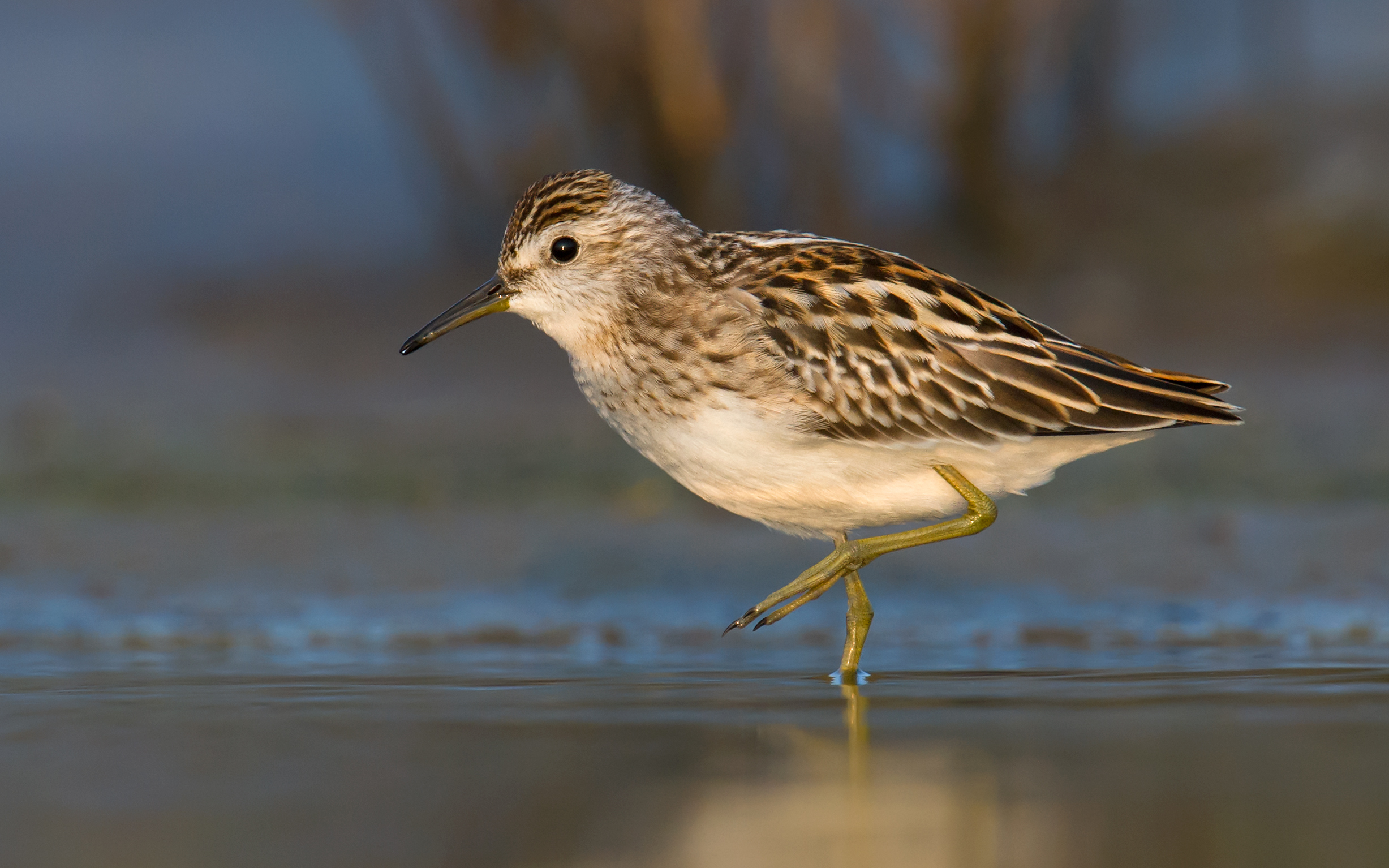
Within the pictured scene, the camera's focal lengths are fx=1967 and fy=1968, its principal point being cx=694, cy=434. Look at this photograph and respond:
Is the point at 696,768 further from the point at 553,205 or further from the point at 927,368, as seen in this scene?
the point at 553,205

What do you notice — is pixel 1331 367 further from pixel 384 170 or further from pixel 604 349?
pixel 384 170

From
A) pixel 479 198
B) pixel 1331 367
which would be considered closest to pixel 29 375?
pixel 479 198

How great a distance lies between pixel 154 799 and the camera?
570 centimetres

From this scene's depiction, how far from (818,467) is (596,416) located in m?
5.86

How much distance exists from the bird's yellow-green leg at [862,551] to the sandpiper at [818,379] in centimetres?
1

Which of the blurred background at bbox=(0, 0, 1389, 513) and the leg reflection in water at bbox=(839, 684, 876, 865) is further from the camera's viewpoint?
the blurred background at bbox=(0, 0, 1389, 513)

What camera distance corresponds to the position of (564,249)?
8273mm

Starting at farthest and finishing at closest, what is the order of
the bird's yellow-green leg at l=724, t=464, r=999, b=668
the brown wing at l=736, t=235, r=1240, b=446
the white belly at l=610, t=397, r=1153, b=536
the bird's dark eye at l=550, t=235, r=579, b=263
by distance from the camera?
the bird's dark eye at l=550, t=235, r=579, b=263 → the bird's yellow-green leg at l=724, t=464, r=999, b=668 → the brown wing at l=736, t=235, r=1240, b=446 → the white belly at l=610, t=397, r=1153, b=536

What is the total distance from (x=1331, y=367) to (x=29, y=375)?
379 inches

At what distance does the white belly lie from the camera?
24.9 ft

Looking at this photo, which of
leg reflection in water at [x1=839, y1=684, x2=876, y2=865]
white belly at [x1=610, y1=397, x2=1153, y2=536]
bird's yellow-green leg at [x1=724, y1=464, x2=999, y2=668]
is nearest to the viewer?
leg reflection in water at [x1=839, y1=684, x2=876, y2=865]

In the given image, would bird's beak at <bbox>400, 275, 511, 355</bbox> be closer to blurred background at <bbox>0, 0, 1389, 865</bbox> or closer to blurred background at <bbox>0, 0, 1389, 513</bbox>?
blurred background at <bbox>0, 0, 1389, 865</bbox>

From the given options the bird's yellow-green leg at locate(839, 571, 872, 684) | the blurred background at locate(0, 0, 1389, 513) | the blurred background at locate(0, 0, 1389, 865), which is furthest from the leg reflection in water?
the blurred background at locate(0, 0, 1389, 513)

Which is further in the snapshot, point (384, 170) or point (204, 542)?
point (384, 170)
